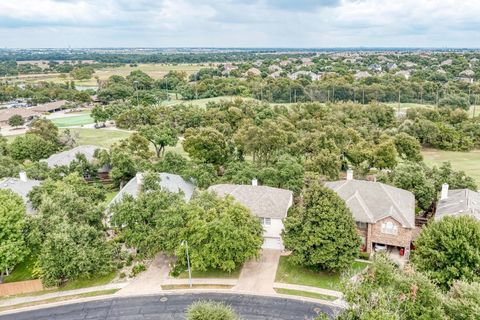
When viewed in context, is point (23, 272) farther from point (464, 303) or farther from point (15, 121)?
point (15, 121)

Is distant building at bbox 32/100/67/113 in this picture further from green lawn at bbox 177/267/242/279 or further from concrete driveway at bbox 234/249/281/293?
concrete driveway at bbox 234/249/281/293

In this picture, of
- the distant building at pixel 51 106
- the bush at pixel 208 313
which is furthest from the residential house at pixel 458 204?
the distant building at pixel 51 106

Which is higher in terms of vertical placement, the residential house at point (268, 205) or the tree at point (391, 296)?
the tree at point (391, 296)

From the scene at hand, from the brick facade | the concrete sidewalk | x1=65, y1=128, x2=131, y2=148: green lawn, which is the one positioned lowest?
the concrete sidewalk

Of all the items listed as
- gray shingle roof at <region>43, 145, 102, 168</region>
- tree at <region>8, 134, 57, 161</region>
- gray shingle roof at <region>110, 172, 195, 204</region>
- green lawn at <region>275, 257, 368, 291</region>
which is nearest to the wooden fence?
gray shingle roof at <region>110, 172, 195, 204</region>

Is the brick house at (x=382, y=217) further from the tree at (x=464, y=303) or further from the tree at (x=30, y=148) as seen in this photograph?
the tree at (x=30, y=148)

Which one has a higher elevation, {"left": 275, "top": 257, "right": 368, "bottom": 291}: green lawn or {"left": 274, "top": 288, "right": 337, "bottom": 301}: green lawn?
{"left": 275, "top": 257, "right": 368, "bottom": 291}: green lawn

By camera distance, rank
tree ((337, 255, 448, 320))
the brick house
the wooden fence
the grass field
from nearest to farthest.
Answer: tree ((337, 255, 448, 320))
the wooden fence
the brick house
the grass field

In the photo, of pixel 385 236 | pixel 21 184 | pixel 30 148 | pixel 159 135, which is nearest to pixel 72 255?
pixel 21 184
